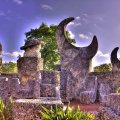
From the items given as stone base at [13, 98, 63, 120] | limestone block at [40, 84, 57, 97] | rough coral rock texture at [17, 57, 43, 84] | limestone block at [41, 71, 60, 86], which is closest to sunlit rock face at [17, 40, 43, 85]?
rough coral rock texture at [17, 57, 43, 84]

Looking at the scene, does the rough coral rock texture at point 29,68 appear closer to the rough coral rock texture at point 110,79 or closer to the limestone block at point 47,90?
the limestone block at point 47,90

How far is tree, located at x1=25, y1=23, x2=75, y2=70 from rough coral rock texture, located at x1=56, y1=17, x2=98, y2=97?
26.9 feet

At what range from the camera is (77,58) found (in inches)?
851

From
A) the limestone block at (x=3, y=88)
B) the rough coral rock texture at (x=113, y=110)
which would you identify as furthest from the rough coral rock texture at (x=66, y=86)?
the rough coral rock texture at (x=113, y=110)

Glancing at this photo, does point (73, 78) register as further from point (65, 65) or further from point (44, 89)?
point (44, 89)

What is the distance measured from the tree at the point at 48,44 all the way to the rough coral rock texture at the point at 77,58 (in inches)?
323

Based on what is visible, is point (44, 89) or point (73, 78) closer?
point (44, 89)

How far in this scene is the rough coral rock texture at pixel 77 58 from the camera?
21328 millimetres

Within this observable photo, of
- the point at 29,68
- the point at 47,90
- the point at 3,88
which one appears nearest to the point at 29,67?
the point at 29,68

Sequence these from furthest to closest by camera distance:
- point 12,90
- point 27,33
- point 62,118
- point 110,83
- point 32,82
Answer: point 27,33 → point 110,83 → point 32,82 → point 12,90 → point 62,118

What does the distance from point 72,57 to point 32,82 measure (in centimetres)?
674

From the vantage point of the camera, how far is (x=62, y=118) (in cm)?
800

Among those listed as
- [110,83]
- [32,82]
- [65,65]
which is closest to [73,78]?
[65,65]

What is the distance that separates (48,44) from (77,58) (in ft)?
33.0
